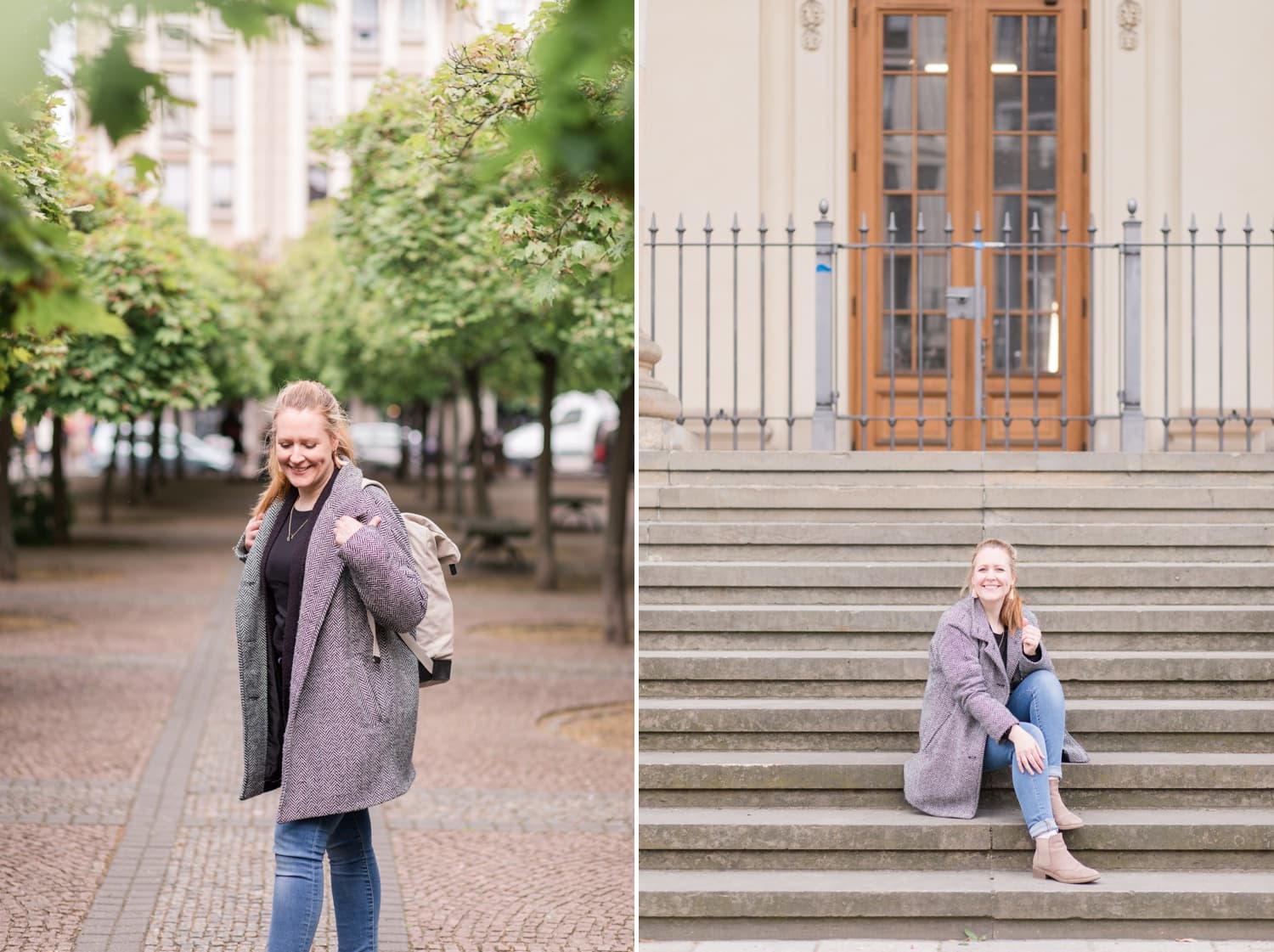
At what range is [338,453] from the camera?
5.06 m

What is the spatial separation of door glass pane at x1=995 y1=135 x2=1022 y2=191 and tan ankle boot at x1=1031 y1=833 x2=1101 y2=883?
6.58 meters

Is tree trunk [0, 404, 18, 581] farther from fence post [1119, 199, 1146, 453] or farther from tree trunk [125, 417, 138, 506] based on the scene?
fence post [1119, 199, 1146, 453]

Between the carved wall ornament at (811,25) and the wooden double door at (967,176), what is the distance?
0.26 meters

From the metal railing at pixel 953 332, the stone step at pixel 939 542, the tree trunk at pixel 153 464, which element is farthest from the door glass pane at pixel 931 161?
the tree trunk at pixel 153 464

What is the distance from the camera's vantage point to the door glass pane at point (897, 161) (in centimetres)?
1170

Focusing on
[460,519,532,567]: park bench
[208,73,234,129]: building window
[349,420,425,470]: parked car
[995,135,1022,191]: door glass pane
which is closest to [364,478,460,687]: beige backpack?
[995,135,1022,191]: door glass pane

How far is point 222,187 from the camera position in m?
64.7

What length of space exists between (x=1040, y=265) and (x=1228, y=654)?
4885mm

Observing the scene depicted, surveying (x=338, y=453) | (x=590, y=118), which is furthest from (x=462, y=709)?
(x=590, y=118)

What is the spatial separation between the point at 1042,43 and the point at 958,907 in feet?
24.6

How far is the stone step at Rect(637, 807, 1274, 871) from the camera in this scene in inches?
251

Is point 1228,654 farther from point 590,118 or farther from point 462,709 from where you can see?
point 462,709

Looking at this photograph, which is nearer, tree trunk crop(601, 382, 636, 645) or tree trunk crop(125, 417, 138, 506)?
tree trunk crop(601, 382, 636, 645)

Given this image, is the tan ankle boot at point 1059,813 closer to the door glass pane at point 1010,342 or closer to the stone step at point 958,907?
the stone step at point 958,907
